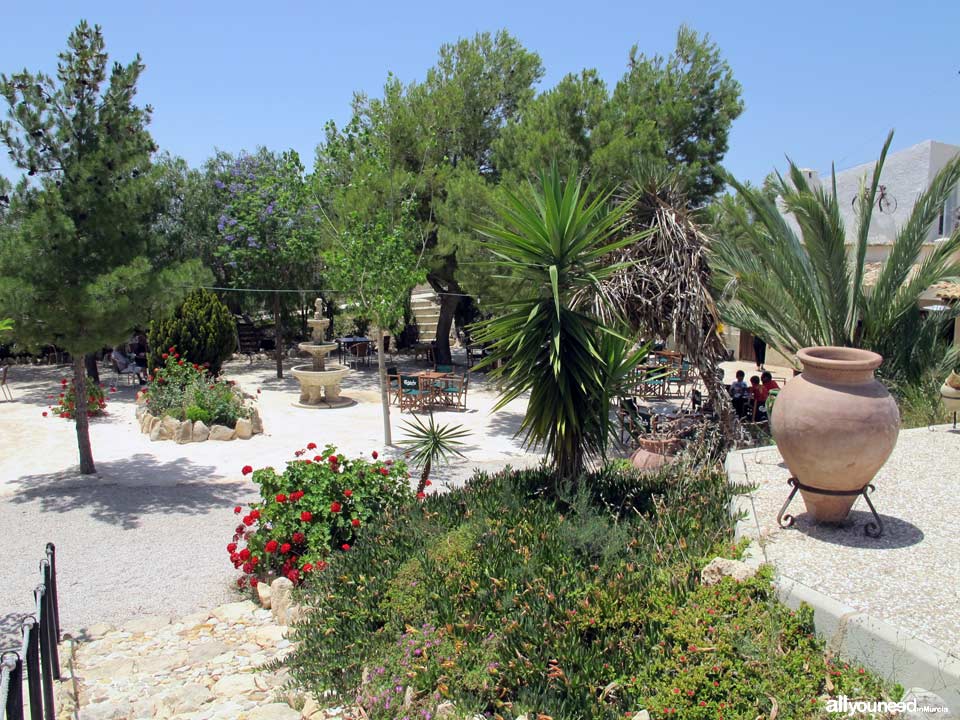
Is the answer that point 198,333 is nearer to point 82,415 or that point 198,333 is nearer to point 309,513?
point 82,415

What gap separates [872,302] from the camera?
29.8 feet

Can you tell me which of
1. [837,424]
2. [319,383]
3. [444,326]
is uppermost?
[444,326]

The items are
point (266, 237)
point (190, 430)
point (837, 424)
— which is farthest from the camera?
point (266, 237)

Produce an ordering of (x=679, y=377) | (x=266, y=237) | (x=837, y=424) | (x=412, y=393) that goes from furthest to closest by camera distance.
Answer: (x=266, y=237)
(x=679, y=377)
(x=412, y=393)
(x=837, y=424)

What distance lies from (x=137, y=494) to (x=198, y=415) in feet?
9.00

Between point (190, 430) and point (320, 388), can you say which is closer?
point (190, 430)

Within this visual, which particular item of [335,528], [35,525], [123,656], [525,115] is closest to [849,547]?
[335,528]

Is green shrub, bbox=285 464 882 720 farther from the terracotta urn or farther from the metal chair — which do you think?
the metal chair

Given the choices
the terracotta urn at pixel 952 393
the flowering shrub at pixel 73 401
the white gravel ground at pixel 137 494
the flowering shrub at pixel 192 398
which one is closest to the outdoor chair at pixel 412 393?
the white gravel ground at pixel 137 494

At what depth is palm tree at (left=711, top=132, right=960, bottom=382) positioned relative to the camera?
8.41 metres

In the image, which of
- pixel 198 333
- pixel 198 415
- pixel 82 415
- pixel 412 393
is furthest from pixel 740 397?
pixel 198 333

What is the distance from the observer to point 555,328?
19.2 feet

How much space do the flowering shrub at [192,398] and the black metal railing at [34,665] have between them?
7235 mm

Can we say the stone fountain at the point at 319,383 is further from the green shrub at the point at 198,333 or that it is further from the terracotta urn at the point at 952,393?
the terracotta urn at the point at 952,393
